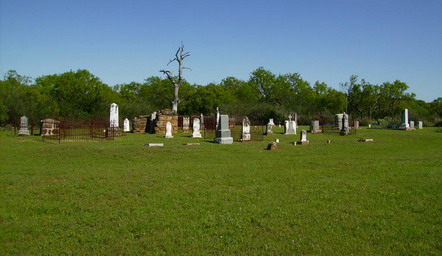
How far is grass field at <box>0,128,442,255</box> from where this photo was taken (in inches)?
199

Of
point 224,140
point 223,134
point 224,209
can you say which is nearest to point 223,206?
point 224,209

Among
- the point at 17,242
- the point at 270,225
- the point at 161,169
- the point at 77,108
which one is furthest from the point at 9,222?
the point at 77,108

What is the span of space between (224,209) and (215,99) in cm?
5965

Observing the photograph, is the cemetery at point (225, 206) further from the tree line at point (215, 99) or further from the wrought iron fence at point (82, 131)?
the tree line at point (215, 99)

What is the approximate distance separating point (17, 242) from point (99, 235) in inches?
44.2

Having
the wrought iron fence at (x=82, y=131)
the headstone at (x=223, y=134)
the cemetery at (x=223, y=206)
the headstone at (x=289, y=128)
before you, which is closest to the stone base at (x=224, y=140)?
the headstone at (x=223, y=134)

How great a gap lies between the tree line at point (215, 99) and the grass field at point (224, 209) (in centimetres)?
3194

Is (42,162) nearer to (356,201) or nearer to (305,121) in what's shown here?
(356,201)

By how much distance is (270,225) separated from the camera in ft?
18.9

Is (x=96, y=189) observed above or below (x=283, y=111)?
below

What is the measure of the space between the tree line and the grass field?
31.9 m

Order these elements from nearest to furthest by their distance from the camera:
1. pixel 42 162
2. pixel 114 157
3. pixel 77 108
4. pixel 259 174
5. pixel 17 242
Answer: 1. pixel 17 242
2. pixel 259 174
3. pixel 42 162
4. pixel 114 157
5. pixel 77 108

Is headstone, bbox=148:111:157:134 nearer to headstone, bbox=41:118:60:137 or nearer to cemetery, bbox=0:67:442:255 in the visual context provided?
headstone, bbox=41:118:60:137

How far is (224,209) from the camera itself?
21.7 feet
